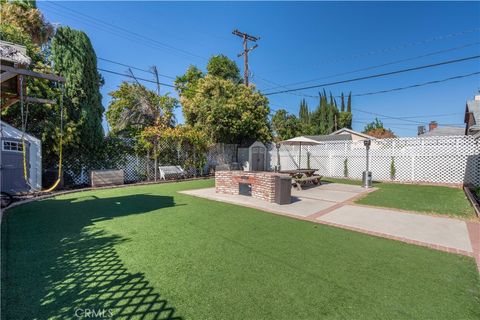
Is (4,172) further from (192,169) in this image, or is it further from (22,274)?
(192,169)

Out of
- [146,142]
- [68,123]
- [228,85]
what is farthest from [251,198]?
[228,85]

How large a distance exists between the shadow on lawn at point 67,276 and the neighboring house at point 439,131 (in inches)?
1133

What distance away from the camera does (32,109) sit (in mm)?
8430

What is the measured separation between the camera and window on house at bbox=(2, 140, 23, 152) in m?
7.29

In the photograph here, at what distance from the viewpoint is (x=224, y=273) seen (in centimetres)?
267

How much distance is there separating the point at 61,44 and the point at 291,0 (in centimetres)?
1035

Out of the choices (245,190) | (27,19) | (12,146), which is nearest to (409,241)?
(245,190)

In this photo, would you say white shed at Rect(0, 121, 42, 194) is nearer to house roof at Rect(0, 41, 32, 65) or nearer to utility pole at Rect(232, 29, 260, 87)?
house roof at Rect(0, 41, 32, 65)

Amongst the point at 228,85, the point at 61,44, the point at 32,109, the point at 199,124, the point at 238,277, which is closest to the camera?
the point at 238,277

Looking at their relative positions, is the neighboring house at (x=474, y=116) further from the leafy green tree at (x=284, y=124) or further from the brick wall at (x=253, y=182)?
the leafy green tree at (x=284, y=124)

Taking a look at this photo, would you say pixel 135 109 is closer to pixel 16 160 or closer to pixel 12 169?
pixel 16 160

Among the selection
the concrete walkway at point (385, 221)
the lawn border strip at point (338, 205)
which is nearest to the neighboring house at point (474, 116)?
the concrete walkway at point (385, 221)

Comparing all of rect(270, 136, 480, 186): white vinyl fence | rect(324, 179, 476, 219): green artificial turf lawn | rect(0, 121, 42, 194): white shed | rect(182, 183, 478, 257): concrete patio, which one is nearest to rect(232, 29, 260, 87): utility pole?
rect(270, 136, 480, 186): white vinyl fence

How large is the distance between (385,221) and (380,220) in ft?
0.31
